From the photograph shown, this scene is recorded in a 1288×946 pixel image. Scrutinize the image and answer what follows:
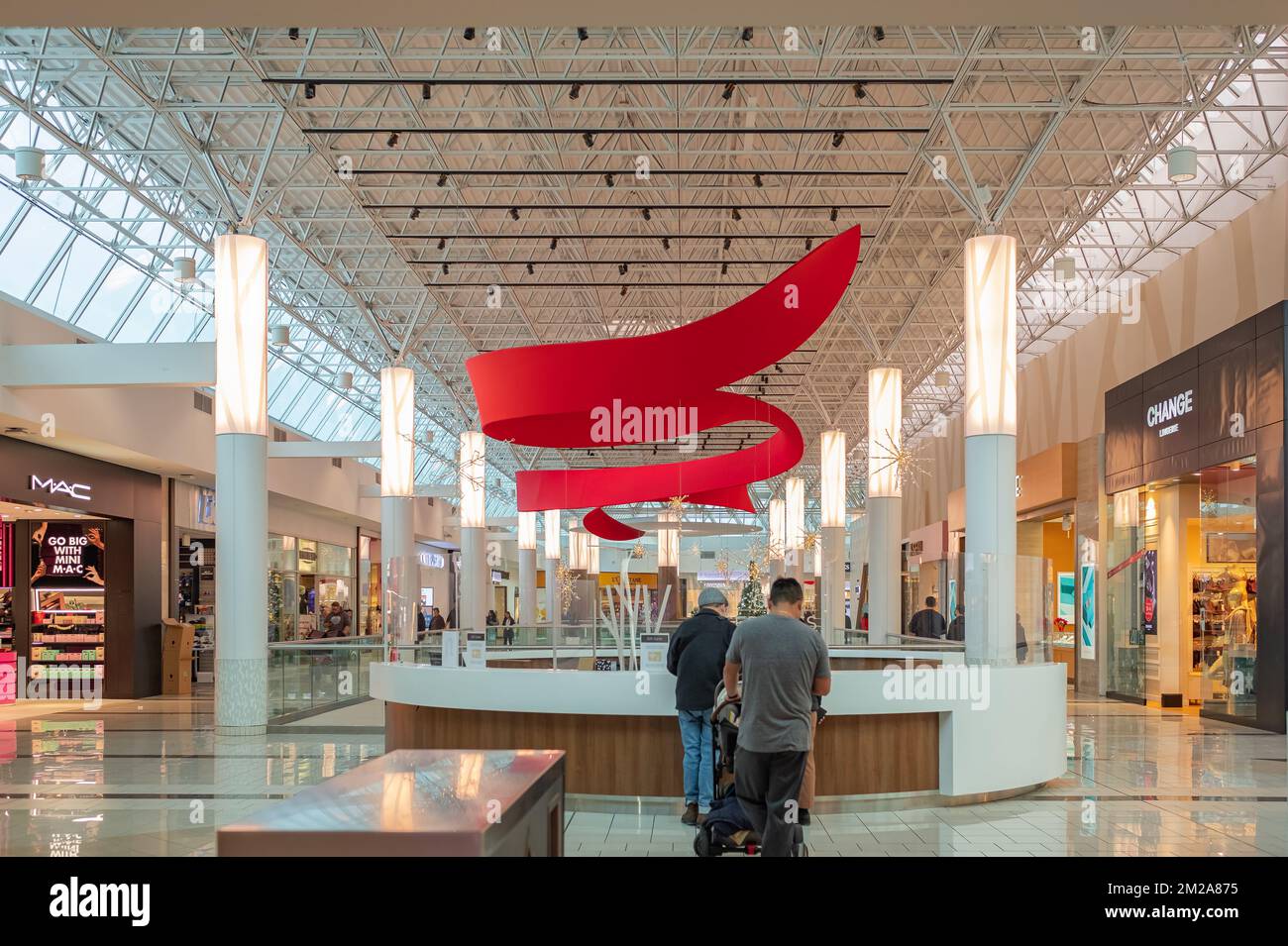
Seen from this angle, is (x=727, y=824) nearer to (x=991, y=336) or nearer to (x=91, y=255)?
(x=991, y=336)

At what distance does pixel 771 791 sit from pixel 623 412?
6.29 meters

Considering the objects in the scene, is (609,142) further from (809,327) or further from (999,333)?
(809,327)

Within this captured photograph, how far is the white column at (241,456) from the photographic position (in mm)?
13359

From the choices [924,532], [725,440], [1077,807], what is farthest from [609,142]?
[725,440]

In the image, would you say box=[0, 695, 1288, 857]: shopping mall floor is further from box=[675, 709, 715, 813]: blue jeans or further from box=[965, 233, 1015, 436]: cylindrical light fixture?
box=[965, 233, 1015, 436]: cylindrical light fixture

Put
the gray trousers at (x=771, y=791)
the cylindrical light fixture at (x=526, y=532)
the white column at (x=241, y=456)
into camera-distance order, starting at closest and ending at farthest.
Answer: the gray trousers at (x=771, y=791)
the white column at (x=241, y=456)
the cylindrical light fixture at (x=526, y=532)

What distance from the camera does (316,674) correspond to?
1465cm

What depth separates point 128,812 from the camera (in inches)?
305

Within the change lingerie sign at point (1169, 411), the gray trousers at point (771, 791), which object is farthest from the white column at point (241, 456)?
the change lingerie sign at point (1169, 411)

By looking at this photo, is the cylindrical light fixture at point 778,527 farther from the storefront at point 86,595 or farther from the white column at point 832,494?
the storefront at point 86,595

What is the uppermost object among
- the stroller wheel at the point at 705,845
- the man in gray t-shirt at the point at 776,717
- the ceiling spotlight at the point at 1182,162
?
the ceiling spotlight at the point at 1182,162

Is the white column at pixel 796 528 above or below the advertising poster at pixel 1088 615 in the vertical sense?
above

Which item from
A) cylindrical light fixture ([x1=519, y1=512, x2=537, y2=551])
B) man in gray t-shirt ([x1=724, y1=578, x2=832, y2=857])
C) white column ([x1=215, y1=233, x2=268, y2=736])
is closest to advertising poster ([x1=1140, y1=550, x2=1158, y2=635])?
white column ([x1=215, y1=233, x2=268, y2=736])

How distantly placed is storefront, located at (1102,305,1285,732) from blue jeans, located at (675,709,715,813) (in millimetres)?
8470
